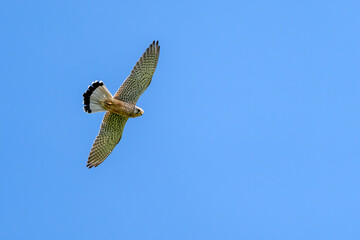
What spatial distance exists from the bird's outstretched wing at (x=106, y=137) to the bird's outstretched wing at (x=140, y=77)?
2.20 ft

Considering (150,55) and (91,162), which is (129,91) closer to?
(150,55)

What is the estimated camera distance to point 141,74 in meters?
14.9

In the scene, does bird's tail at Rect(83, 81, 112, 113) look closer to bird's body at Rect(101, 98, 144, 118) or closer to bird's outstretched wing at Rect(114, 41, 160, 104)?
bird's body at Rect(101, 98, 144, 118)

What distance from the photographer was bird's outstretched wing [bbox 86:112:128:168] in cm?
1578

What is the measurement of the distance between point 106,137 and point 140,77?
1960 mm

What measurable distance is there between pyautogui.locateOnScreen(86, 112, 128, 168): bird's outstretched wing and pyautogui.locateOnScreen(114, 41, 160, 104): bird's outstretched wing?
2.20ft

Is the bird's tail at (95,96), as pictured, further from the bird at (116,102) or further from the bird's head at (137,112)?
the bird's head at (137,112)

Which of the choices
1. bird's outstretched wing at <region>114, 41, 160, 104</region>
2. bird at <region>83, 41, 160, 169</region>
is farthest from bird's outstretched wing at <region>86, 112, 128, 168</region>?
bird's outstretched wing at <region>114, 41, 160, 104</region>

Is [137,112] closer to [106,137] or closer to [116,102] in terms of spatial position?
[116,102]

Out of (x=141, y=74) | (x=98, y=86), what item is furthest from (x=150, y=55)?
(x=98, y=86)

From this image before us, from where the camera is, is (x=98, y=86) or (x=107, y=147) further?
(x=107, y=147)

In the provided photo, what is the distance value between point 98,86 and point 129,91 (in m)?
0.81

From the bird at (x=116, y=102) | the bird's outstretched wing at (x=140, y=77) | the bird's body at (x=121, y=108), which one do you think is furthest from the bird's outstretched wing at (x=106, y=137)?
the bird's outstretched wing at (x=140, y=77)

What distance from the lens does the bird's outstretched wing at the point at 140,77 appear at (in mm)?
14734
